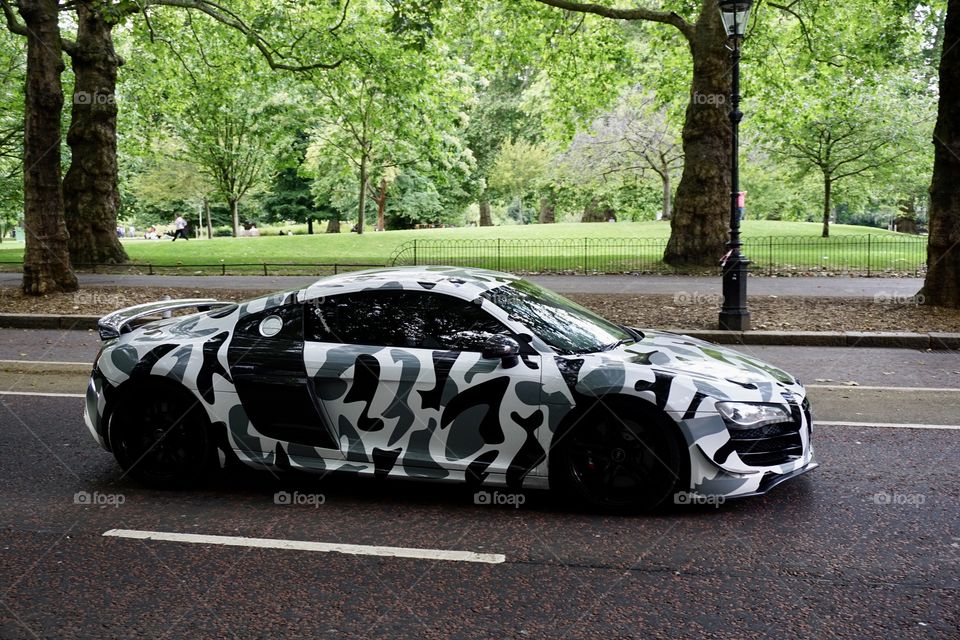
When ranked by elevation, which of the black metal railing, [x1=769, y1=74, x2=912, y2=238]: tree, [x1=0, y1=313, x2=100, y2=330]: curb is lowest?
[x1=0, y1=313, x2=100, y2=330]: curb

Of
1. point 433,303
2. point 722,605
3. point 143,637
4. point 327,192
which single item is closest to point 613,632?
point 722,605

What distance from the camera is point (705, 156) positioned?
21.4 meters

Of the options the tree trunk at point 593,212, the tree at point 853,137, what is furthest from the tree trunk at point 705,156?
the tree trunk at point 593,212

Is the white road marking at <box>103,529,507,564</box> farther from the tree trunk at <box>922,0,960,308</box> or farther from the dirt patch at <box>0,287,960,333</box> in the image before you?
the tree trunk at <box>922,0,960,308</box>

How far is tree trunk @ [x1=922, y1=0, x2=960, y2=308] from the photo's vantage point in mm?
13258

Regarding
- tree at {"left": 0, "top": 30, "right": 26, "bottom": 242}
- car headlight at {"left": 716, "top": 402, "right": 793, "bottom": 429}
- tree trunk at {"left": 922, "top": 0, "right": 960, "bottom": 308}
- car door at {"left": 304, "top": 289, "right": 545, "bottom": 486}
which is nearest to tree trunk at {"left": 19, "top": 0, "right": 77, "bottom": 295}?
car door at {"left": 304, "top": 289, "right": 545, "bottom": 486}

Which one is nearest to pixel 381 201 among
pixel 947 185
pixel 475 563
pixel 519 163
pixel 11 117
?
pixel 519 163

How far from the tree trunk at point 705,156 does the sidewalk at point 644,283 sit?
4.81ft

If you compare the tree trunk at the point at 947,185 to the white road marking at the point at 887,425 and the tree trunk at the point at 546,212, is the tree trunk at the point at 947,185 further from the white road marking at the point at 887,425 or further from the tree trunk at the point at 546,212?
the tree trunk at the point at 546,212

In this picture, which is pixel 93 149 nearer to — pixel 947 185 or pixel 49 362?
pixel 49 362

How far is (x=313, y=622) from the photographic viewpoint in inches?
151

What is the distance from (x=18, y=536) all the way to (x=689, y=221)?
763 inches

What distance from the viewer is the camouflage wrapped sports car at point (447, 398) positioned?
5031mm

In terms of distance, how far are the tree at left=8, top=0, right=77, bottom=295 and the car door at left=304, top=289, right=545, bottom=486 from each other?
1312 cm
